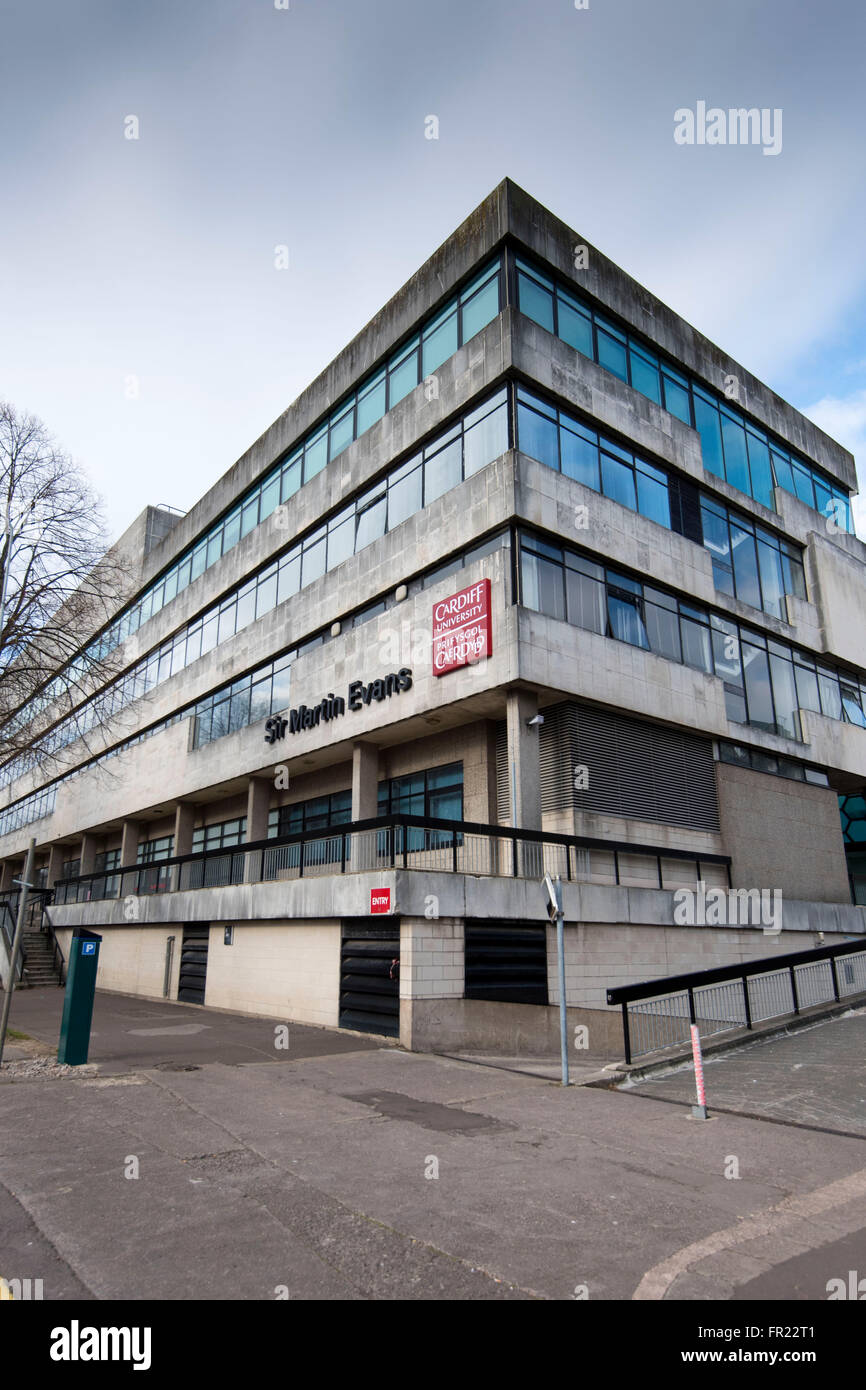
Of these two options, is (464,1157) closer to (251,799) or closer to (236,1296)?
(236,1296)

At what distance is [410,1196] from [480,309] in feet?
69.4

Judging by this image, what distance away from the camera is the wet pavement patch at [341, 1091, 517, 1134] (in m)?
8.60

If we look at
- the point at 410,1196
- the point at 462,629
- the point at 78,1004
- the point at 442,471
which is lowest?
the point at 410,1196

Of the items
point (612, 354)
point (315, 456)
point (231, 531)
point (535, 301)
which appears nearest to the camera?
point (535, 301)

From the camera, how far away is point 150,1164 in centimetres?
692

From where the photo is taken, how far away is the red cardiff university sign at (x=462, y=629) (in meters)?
19.0

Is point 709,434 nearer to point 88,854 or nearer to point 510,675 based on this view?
point 510,675

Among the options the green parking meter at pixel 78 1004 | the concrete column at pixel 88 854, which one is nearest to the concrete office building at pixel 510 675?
the green parking meter at pixel 78 1004

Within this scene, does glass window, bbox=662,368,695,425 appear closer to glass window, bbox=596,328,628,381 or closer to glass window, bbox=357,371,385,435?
glass window, bbox=596,328,628,381

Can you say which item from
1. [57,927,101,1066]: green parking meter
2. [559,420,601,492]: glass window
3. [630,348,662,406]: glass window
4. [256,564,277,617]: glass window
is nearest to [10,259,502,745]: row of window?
[256,564,277,617]: glass window

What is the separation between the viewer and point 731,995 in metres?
17.6

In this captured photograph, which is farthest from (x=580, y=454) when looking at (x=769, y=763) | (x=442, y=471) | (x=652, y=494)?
(x=769, y=763)

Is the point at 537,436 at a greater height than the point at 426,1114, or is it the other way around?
the point at 537,436

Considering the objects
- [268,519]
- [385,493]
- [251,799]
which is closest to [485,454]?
[385,493]
